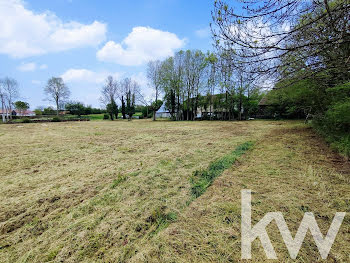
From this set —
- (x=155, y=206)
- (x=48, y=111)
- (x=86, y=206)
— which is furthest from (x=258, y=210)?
(x=48, y=111)

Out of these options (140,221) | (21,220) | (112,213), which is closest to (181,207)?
(140,221)

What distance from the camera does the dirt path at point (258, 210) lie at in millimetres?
1420

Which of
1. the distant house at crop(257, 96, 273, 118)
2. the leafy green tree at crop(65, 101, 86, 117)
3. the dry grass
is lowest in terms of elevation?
the dry grass

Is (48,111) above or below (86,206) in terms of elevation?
above

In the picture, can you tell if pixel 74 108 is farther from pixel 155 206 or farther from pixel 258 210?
pixel 258 210

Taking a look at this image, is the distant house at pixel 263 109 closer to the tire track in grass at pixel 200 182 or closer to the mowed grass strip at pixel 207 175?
the tire track in grass at pixel 200 182

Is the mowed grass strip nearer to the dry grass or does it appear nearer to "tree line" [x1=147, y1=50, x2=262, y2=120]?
the dry grass

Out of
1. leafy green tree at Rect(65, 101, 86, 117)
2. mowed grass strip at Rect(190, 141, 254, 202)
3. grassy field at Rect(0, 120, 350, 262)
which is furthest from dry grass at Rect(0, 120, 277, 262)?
leafy green tree at Rect(65, 101, 86, 117)

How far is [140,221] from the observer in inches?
72.7

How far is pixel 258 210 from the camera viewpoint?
6.48ft

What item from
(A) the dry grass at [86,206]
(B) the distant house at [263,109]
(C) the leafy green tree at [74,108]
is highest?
(C) the leafy green tree at [74,108]

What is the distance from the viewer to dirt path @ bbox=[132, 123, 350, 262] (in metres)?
1.42

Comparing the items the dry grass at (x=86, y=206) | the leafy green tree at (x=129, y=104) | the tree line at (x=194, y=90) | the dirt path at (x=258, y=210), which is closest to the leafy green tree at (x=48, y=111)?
the leafy green tree at (x=129, y=104)

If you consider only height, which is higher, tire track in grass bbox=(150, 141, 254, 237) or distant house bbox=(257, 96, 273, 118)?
distant house bbox=(257, 96, 273, 118)
